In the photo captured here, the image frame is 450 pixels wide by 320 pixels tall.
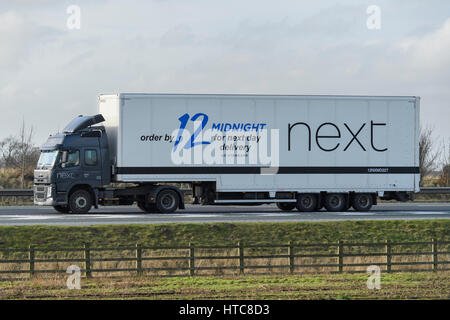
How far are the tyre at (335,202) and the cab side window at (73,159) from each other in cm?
1024

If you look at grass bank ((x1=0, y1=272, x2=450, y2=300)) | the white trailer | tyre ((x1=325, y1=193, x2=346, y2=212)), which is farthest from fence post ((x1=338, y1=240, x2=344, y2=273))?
tyre ((x1=325, y1=193, x2=346, y2=212))

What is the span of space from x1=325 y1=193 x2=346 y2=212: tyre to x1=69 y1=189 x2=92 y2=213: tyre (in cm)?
970

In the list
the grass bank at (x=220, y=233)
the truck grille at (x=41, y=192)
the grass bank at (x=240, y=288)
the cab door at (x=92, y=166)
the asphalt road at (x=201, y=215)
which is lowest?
the grass bank at (x=240, y=288)

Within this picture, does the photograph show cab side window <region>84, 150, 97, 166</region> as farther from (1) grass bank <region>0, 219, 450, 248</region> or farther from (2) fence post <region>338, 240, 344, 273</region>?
(2) fence post <region>338, 240, 344, 273</region>

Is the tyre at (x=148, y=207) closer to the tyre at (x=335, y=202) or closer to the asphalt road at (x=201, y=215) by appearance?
the asphalt road at (x=201, y=215)

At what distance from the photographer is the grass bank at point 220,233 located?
27.4 metres

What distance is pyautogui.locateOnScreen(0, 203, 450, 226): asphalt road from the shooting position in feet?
100

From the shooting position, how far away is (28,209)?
37031mm

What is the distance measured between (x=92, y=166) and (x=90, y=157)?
0.36 m

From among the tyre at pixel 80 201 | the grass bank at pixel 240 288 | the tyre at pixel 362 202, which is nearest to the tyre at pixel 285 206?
the tyre at pixel 362 202

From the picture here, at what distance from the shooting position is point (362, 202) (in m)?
35.9

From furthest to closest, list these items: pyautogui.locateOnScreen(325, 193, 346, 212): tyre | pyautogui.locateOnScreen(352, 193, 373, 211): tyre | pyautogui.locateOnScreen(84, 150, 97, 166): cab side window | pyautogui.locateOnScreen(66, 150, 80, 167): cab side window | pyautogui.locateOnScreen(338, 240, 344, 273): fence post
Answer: pyautogui.locateOnScreen(352, 193, 373, 211): tyre → pyautogui.locateOnScreen(325, 193, 346, 212): tyre → pyautogui.locateOnScreen(84, 150, 97, 166): cab side window → pyautogui.locateOnScreen(66, 150, 80, 167): cab side window → pyautogui.locateOnScreen(338, 240, 344, 273): fence post
